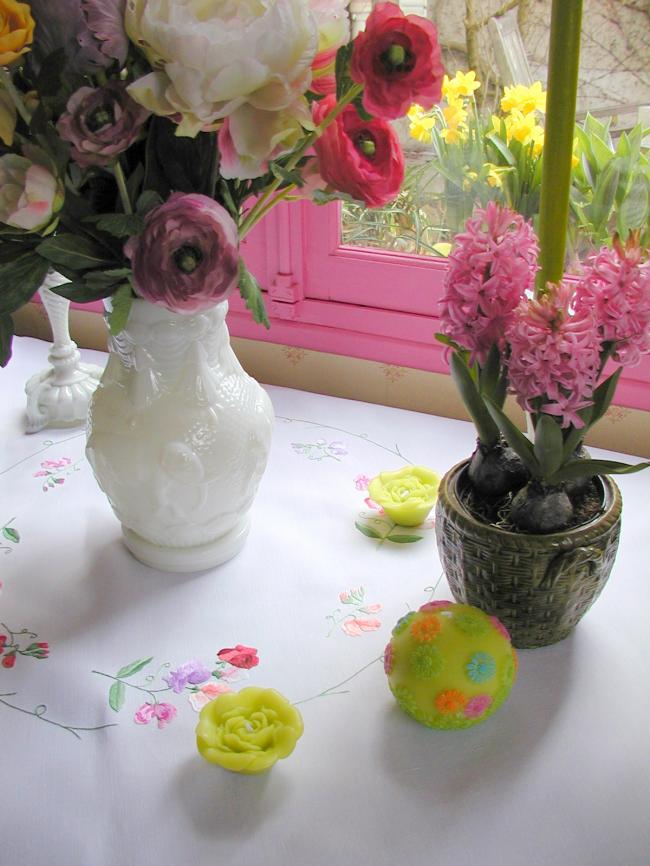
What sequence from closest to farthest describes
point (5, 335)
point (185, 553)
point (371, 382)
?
point (5, 335) < point (185, 553) < point (371, 382)

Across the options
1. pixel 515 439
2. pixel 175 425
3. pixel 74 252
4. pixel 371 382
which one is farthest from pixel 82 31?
pixel 371 382

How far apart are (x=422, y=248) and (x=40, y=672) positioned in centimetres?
67

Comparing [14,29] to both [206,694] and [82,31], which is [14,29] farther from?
[206,694]

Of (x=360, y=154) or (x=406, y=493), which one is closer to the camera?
(x=360, y=154)

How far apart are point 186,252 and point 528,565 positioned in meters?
0.34

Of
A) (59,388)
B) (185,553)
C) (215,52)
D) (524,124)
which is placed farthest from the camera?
(59,388)

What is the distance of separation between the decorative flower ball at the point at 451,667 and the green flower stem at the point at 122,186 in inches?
14.6

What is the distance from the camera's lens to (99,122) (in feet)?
1.92

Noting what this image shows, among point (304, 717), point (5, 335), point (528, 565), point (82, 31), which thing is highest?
point (82, 31)

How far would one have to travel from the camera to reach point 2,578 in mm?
817

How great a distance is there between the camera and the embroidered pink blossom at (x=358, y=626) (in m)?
0.74

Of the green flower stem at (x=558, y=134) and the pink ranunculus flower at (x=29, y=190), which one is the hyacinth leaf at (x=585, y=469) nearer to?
the green flower stem at (x=558, y=134)

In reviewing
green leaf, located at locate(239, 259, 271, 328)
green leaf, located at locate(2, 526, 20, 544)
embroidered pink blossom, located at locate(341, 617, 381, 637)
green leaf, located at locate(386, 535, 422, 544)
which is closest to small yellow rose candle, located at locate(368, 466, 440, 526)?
green leaf, located at locate(386, 535, 422, 544)

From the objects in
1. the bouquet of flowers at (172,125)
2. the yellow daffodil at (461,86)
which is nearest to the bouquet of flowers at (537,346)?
the bouquet of flowers at (172,125)
